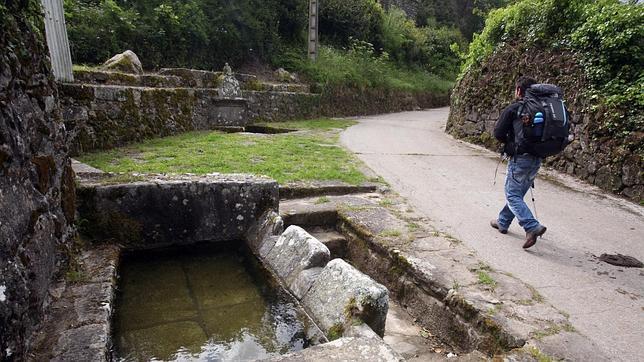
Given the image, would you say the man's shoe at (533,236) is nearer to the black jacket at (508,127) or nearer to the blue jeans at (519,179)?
the blue jeans at (519,179)

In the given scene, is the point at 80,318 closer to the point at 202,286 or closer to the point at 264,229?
the point at 202,286

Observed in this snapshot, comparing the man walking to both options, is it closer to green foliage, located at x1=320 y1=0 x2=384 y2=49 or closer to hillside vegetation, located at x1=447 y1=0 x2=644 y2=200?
hillside vegetation, located at x1=447 y1=0 x2=644 y2=200

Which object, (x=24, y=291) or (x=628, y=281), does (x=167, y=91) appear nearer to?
(x=24, y=291)

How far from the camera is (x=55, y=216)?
2.68 m

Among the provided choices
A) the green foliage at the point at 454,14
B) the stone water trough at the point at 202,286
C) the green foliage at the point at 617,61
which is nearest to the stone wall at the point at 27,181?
the stone water trough at the point at 202,286

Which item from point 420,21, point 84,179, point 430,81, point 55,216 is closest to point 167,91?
point 84,179

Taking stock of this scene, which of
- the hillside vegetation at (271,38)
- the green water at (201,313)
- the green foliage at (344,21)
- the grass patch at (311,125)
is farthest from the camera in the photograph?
the green foliage at (344,21)

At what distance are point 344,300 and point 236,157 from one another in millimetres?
4488

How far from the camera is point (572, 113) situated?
7.05 m

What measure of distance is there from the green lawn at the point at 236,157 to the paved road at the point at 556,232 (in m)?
0.84

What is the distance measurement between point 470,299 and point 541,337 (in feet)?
1.59

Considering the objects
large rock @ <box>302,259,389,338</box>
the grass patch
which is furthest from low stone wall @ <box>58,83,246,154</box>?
large rock @ <box>302,259,389,338</box>

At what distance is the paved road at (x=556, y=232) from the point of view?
2812 millimetres

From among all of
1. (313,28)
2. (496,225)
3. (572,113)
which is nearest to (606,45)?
(572,113)
